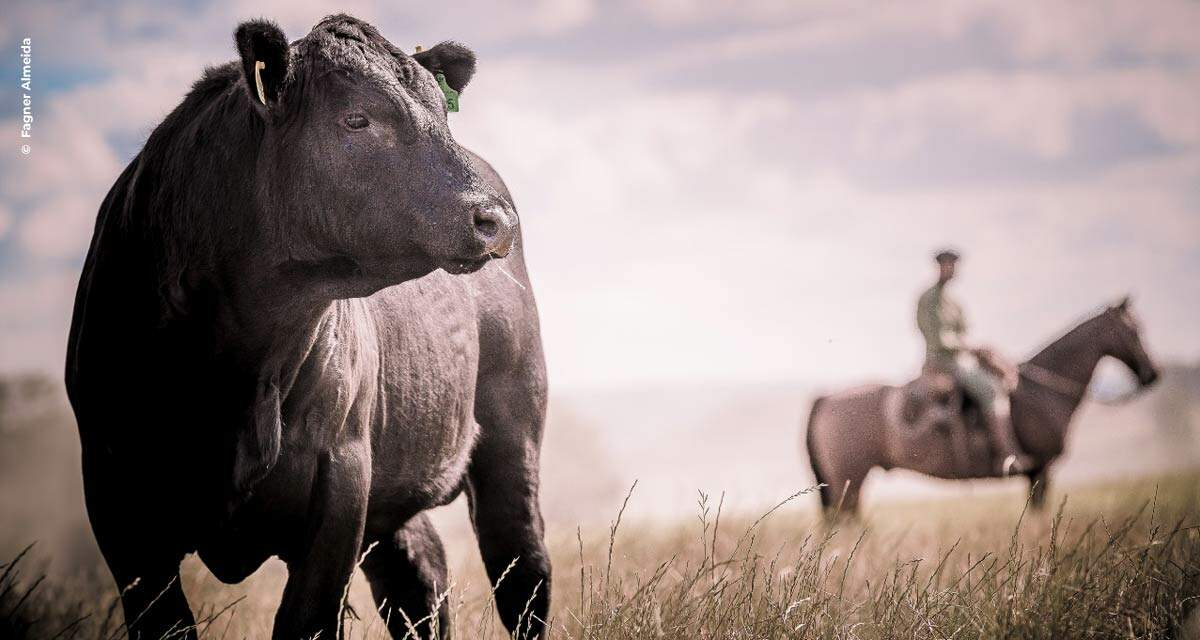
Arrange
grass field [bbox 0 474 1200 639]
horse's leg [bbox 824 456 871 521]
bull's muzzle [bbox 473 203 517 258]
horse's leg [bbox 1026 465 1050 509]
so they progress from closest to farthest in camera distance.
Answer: bull's muzzle [bbox 473 203 517 258] → grass field [bbox 0 474 1200 639] → horse's leg [bbox 1026 465 1050 509] → horse's leg [bbox 824 456 871 521]

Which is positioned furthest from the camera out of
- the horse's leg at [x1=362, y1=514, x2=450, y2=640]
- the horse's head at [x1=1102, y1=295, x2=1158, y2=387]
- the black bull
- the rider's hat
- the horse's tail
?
the horse's head at [x1=1102, y1=295, x2=1158, y2=387]

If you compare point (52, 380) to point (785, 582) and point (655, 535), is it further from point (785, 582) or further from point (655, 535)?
point (785, 582)

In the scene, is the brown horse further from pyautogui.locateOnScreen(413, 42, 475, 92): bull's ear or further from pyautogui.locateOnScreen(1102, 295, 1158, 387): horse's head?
pyautogui.locateOnScreen(413, 42, 475, 92): bull's ear

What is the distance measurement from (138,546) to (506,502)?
180 cm

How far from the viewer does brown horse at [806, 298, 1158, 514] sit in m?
A: 11.4

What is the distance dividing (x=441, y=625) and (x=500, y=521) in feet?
1.98

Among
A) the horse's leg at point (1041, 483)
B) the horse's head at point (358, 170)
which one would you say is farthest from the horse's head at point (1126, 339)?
the horse's head at point (358, 170)

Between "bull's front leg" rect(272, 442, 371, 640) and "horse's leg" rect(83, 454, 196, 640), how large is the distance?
31cm

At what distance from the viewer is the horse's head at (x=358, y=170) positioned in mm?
3025

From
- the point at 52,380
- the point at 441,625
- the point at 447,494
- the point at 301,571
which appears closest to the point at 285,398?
the point at 301,571

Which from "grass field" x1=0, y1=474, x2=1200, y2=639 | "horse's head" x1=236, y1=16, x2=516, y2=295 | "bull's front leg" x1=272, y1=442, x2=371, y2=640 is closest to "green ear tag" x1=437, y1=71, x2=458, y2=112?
"horse's head" x1=236, y1=16, x2=516, y2=295

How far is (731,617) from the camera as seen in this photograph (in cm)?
369

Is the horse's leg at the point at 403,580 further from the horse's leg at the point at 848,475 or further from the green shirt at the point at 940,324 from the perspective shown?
the horse's leg at the point at 848,475

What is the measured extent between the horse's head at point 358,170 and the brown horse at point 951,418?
857 cm
